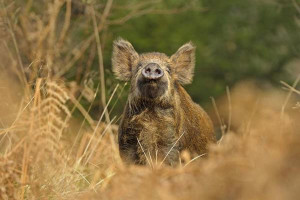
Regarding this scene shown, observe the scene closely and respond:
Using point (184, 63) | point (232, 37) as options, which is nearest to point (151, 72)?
point (184, 63)

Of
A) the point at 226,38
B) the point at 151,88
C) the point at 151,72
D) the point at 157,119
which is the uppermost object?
the point at 151,72

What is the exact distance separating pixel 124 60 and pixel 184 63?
2.08ft

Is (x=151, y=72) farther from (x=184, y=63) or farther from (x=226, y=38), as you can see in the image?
(x=226, y=38)

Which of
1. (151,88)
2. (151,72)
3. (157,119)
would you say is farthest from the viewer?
(157,119)

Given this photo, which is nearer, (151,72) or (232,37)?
(151,72)

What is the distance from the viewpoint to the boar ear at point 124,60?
929 cm

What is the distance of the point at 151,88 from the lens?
328 inches

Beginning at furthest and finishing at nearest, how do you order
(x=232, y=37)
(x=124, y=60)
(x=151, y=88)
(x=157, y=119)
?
1. (x=232, y=37)
2. (x=124, y=60)
3. (x=157, y=119)
4. (x=151, y=88)

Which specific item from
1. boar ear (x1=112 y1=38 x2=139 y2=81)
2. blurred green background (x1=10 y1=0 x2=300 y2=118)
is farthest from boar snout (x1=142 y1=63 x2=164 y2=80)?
blurred green background (x1=10 y1=0 x2=300 y2=118)

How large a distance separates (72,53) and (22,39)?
4.35ft

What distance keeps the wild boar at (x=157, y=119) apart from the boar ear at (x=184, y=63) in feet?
0.84

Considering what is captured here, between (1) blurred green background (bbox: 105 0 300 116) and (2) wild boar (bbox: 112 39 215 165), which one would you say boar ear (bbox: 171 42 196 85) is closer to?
(2) wild boar (bbox: 112 39 215 165)

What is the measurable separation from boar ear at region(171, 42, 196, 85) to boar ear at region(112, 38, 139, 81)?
1.39ft

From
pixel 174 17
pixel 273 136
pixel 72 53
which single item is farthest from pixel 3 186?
pixel 174 17
